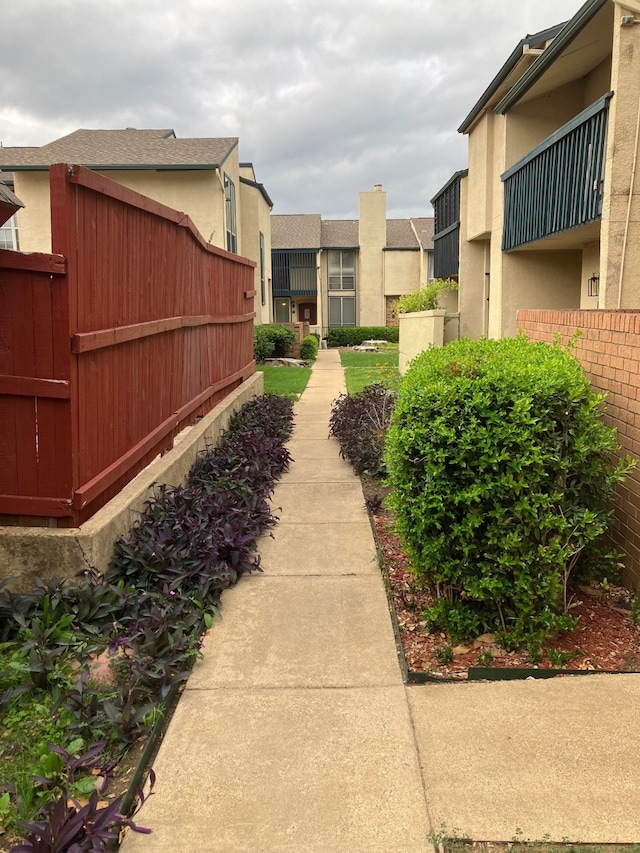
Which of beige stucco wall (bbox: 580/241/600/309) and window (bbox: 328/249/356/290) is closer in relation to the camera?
beige stucco wall (bbox: 580/241/600/309)

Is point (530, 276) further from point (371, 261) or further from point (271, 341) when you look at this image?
point (371, 261)

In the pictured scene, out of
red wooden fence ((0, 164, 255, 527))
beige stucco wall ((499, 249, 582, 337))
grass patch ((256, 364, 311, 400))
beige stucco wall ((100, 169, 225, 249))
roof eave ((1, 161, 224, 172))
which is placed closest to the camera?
red wooden fence ((0, 164, 255, 527))

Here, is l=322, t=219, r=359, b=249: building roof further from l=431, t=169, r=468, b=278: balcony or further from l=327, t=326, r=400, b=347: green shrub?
l=431, t=169, r=468, b=278: balcony

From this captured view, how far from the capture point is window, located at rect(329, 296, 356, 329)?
45281mm

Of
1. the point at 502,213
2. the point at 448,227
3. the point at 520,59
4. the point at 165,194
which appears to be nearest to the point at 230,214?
the point at 165,194

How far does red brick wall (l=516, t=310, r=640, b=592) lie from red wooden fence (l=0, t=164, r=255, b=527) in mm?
3299

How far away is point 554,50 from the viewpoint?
955 centimetres

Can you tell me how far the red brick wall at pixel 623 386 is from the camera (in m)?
4.10

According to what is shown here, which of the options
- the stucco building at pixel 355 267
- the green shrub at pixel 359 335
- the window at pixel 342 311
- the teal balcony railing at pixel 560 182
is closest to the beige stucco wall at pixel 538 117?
the teal balcony railing at pixel 560 182

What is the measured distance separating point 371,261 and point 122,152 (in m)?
25.5

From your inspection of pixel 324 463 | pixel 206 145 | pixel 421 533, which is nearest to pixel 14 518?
pixel 421 533

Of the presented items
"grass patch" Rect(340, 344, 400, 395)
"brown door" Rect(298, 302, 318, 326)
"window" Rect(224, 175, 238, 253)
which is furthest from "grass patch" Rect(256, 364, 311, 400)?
"brown door" Rect(298, 302, 318, 326)

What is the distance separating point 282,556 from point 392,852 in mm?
3014

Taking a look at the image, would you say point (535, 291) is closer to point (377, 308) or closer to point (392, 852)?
point (392, 852)
